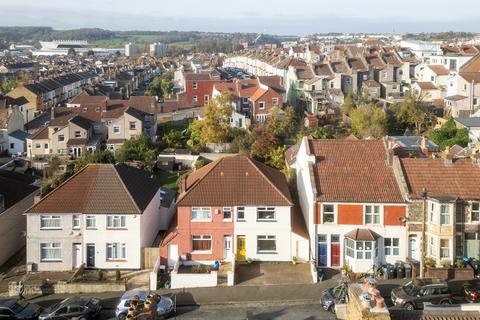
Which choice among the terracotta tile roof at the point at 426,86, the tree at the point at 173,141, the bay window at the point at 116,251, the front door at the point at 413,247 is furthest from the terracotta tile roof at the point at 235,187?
the terracotta tile roof at the point at 426,86

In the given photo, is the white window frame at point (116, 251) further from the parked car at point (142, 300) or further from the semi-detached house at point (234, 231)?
the parked car at point (142, 300)

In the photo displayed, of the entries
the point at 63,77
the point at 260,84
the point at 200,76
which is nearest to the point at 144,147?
the point at 260,84

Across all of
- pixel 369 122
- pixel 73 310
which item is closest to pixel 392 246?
pixel 73 310

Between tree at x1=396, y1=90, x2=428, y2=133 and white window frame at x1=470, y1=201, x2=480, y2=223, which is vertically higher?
tree at x1=396, y1=90, x2=428, y2=133

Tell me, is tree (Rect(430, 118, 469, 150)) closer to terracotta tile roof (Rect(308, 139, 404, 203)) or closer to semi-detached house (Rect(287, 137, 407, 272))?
terracotta tile roof (Rect(308, 139, 404, 203))

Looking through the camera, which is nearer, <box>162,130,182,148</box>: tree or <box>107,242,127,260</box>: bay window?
<box>107,242,127,260</box>: bay window

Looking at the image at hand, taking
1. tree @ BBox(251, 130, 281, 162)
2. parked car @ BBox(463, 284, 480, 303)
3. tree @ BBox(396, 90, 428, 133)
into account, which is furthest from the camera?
tree @ BBox(396, 90, 428, 133)

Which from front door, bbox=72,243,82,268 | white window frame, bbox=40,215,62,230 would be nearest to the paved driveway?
front door, bbox=72,243,82,268
